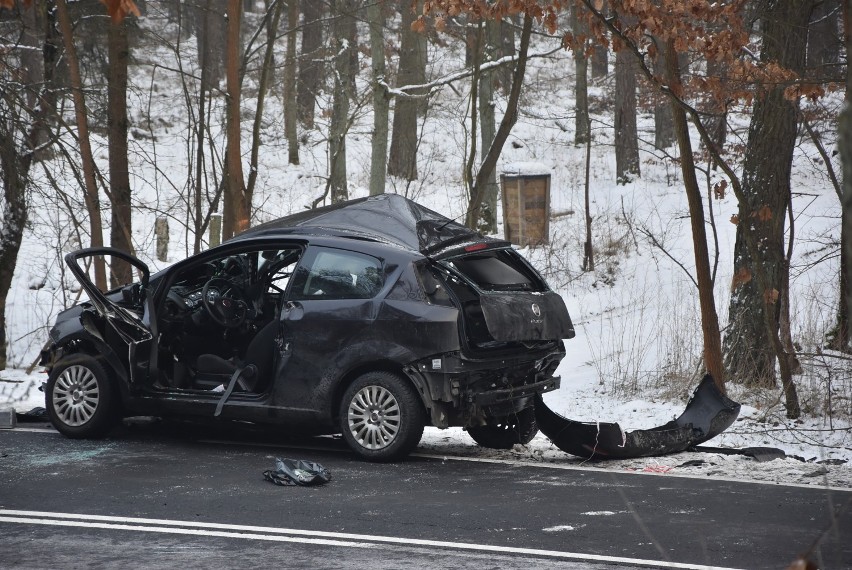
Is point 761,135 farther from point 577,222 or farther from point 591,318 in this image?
point 577,222

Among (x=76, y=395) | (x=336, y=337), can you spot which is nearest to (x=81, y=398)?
(x=76, y=395)

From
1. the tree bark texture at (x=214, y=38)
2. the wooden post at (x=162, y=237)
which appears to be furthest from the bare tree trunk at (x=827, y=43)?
the wooden post at (x=162, y=237)

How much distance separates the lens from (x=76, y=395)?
8.72m

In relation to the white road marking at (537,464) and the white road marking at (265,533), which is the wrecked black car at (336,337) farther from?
the white road marking at (265,533)

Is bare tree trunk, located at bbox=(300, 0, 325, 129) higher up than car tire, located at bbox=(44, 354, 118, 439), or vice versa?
bare tree trunk, located at bbox=(300, 0, 325, 129)

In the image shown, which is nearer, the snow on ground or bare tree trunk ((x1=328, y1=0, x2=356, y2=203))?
the snow on ground

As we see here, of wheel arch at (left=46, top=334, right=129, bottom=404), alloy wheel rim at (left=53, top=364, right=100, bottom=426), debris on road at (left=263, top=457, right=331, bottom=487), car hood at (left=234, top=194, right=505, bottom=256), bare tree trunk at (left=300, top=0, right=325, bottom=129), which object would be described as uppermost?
bare tree trunk at (left=300, top=0, right=325, bottom=129)

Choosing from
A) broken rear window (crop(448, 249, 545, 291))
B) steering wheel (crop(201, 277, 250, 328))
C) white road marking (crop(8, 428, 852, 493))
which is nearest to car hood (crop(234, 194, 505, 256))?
broken rear window (crop(448, 249, 545, 291))

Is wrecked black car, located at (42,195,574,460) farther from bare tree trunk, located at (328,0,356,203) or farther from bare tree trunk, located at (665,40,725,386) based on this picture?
bare tree trunk, located at (328,0,356,203)

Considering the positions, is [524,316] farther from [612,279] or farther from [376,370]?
[612,279]

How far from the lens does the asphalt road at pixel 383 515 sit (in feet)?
17.4

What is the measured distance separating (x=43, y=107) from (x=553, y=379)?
8921 mm

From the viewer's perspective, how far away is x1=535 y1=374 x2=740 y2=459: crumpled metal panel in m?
8.02

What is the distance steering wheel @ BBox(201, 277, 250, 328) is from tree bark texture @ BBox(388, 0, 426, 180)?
13.7 metres
